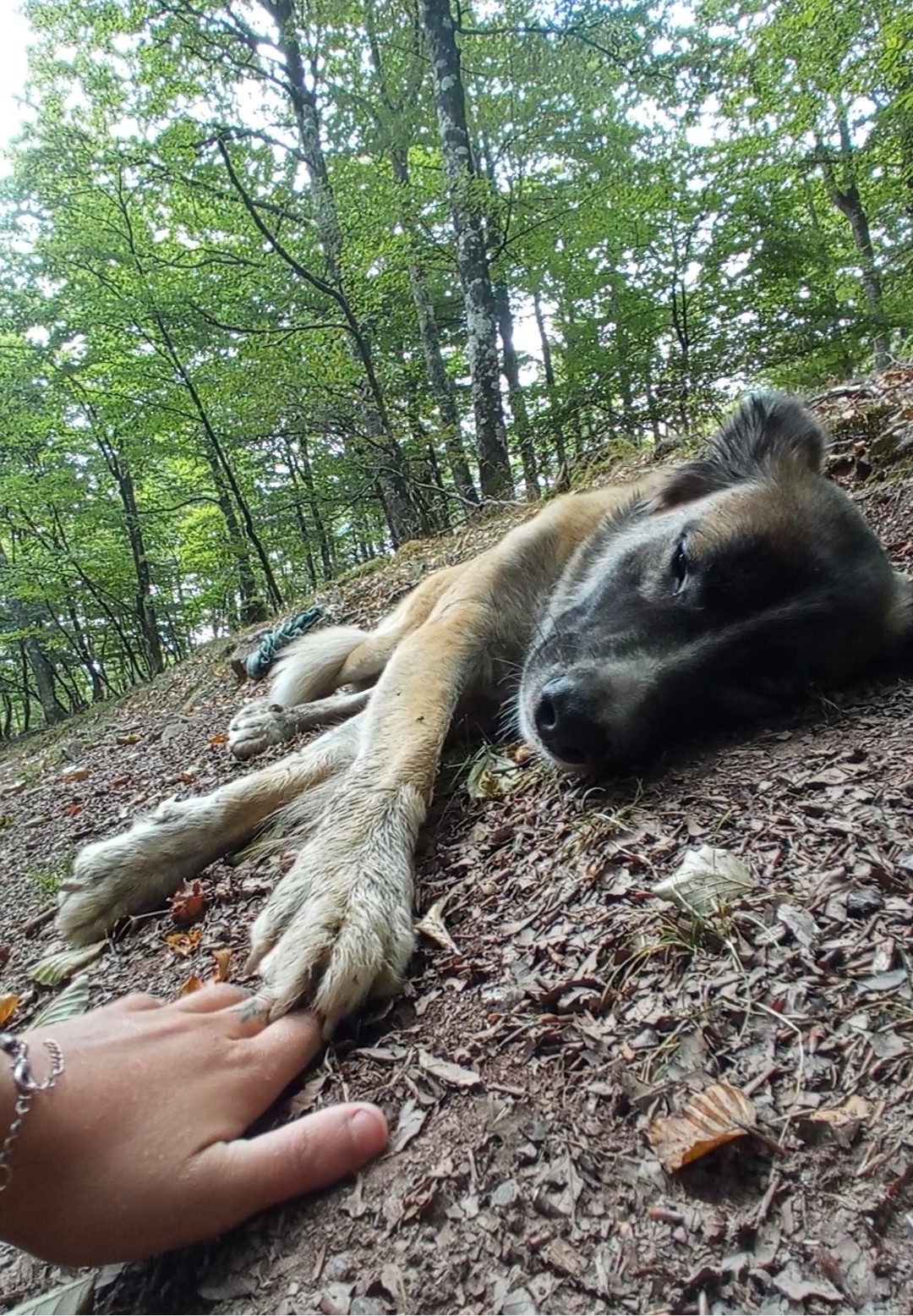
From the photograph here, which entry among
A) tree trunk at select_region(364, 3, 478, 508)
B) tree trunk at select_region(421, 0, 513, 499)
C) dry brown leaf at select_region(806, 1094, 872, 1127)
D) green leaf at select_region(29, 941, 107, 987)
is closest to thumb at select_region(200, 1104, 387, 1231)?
dry brown leaf at select_region(806, 1094, 872, 1127)

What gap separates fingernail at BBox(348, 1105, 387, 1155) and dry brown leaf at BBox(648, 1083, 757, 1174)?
0.49 m

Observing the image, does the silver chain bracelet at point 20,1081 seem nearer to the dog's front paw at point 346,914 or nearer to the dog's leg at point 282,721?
the dog's front paw at point 346,914

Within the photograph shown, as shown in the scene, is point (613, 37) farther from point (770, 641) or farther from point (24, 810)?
point (24, 810)

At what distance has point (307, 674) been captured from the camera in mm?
5012

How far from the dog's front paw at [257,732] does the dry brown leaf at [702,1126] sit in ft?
11.8

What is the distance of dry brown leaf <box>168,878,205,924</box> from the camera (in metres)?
2.62

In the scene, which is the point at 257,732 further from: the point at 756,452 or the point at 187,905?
the point at 756,452

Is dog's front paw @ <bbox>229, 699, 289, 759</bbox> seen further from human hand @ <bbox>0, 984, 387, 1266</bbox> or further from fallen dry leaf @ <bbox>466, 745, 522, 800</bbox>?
human hand @ <bbox>0, 984, 387, 1266</bbox>

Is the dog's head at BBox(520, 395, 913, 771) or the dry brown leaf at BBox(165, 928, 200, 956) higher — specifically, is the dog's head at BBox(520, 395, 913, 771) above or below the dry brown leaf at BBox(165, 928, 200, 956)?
above

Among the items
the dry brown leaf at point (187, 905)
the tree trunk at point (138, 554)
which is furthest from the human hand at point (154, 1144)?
the tree trunk at point (138, 554)

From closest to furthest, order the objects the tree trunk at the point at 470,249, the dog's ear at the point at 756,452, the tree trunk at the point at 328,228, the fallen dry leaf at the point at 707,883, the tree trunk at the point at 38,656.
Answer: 1. the fallen dry leaf at the point at 707,883
2. the dog's ear at the point at 756,452
3. the tree trunk at the point at 470,249
4. the tree trunk at the point at 328,228
5. the tree trunk at the point at 38,656

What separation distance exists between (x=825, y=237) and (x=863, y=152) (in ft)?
3.60

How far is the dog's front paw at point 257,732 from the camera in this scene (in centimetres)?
449

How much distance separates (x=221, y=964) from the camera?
2178 millimetres
